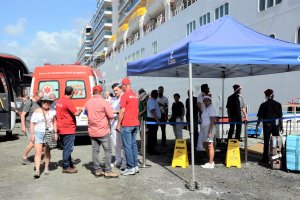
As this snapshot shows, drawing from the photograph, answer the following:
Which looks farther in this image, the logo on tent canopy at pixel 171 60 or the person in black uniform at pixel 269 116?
the person in black uniform at pixel 269 116

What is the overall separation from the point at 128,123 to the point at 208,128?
1.79 metres

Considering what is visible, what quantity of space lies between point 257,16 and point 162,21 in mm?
17430

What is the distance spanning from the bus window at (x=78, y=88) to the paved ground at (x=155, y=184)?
2.99 metres

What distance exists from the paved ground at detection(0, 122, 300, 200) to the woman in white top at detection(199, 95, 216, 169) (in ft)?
1.24

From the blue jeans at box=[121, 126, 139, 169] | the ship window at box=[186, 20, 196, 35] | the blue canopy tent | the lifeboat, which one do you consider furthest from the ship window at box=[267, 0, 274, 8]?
the lifeboat

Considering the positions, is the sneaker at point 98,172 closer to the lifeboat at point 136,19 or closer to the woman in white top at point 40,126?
the woman in white top at point 40,126

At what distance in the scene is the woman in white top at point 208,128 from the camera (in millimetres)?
7223

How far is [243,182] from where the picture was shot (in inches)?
247

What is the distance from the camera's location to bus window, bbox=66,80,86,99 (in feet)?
35.1

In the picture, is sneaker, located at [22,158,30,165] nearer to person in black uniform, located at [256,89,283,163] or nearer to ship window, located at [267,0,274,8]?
person in black uniform, located at [256,89,283,163]

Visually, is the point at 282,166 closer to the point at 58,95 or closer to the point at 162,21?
the point at 58,95

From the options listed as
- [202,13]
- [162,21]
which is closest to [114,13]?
[162,21]

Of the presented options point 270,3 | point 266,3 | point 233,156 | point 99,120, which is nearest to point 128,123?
point 99,120

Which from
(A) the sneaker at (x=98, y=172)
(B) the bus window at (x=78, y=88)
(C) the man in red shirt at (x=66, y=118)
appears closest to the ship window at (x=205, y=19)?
(B) the bus window at (x=78, y=88)
